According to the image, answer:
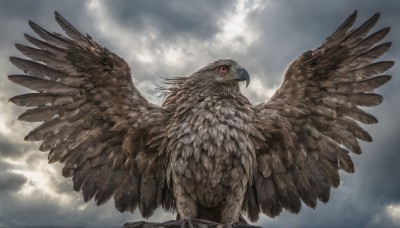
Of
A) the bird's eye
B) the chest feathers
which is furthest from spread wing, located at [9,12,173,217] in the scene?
the bird's eye

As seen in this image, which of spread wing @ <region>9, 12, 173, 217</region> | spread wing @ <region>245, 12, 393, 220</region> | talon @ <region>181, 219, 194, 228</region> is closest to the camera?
talon @ <region>181, 219, 194, 228</region>

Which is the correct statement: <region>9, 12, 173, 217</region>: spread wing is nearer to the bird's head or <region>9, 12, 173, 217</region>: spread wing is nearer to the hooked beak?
the bird's head

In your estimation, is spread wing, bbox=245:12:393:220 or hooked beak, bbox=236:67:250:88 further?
spread wing, bbox=245:12:393:220

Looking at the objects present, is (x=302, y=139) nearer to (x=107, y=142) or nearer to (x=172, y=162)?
(x=172, y=162)

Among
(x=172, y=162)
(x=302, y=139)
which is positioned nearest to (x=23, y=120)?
(x=172, y=162)

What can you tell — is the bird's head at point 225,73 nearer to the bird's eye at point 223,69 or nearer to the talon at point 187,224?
the bird's eye at point 223,69
